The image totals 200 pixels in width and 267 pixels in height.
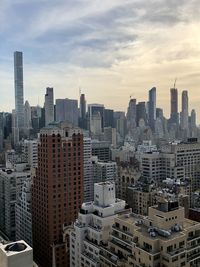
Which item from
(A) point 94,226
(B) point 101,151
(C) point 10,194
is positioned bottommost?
(C) point 10,194

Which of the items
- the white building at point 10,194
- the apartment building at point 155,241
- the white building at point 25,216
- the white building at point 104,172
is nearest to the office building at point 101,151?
the white building at point 104,172

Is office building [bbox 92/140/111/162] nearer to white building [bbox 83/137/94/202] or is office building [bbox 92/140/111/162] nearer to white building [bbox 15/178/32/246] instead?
white building [bbox 83/137/94/202]

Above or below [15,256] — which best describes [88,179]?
below

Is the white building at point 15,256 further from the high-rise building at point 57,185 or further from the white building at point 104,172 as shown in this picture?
the white building at point 104,172

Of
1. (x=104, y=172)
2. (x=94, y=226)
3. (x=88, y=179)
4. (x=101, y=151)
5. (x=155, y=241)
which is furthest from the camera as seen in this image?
(x=101, y=151)

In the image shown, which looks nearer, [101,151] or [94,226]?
[94,226]

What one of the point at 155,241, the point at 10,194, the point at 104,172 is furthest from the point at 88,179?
the point at 155,241

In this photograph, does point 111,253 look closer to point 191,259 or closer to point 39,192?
point 191,259

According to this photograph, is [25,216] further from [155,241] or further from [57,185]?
[155,241]
